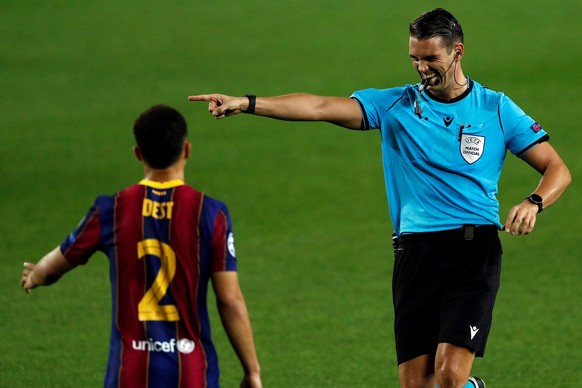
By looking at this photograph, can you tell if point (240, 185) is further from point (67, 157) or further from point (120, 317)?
point (120, 317)

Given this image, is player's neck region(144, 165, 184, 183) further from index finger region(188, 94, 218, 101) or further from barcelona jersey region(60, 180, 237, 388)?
index finger region(188, 94, 218, 101)

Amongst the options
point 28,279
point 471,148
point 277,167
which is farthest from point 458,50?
point 277,167

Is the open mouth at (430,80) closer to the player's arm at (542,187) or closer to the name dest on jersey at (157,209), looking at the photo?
the player's arm at (542,187)

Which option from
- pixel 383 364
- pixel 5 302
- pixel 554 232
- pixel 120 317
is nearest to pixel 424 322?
pixel 120 317

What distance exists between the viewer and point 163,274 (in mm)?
4949

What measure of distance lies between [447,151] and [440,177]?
141 millimetres

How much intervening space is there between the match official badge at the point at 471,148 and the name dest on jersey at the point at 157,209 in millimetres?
1928

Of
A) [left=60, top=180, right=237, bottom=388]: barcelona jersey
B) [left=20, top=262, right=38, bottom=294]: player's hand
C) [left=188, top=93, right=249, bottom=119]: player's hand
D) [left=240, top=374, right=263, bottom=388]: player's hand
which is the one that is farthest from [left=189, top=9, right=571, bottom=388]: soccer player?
[left=20, top=262, right=38, bottom=294]: player's hand

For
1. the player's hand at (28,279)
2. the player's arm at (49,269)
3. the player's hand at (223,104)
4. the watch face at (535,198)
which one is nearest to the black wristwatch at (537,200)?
the watch face at (535,198)

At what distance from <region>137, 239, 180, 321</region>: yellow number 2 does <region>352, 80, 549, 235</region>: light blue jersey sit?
70.7 inches

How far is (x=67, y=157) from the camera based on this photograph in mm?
17375

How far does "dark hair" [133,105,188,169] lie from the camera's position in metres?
4.96

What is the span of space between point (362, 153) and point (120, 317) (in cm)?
1243

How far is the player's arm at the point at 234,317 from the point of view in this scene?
4977 mm
